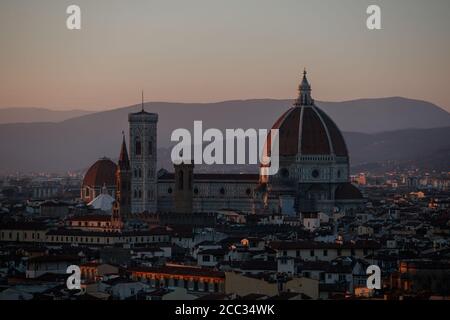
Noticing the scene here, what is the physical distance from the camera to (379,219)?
89.1m

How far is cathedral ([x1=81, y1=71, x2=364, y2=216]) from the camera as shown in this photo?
324 feet

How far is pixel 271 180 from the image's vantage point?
9975cm

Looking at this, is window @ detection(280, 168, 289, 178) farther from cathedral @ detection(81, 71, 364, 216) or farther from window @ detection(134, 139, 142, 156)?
window @ detection(134, 139, 142, 156)

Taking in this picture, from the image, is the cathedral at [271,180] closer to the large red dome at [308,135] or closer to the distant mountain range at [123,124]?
the large red dome at [308,135]

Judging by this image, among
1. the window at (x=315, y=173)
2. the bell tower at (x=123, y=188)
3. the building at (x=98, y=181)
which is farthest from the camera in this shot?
the building at (x=98, y=181)

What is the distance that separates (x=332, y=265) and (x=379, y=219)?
34.5m

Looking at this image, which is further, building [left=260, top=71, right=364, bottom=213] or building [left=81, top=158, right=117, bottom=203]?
building [left=81, top=158, right=117, bottom=203]

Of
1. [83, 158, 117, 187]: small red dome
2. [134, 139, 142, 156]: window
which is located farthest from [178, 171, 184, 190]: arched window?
[83, 158, 117, 187]: small red dome

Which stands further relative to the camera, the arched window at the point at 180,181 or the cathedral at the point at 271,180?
the cathedral at the point at 271,180

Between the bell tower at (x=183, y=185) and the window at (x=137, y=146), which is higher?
the window at (x=137, y=146)

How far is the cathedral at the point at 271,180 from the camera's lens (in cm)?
9869

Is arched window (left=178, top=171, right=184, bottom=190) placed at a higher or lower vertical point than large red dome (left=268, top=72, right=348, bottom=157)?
lower

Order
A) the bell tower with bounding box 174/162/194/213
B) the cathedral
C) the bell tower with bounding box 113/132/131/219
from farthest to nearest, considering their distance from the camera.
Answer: the cathedral → the bell tower with bounding box 174/162/194/213 → the bell tower with bounding box 113/132/131/219

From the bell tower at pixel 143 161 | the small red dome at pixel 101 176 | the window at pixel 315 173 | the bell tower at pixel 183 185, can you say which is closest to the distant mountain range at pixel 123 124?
the small red dome at pixel 101 176
